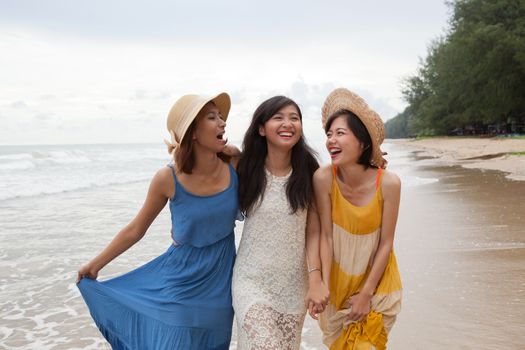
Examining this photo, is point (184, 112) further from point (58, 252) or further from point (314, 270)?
point (58, 252)

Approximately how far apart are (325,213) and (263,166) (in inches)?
20.3

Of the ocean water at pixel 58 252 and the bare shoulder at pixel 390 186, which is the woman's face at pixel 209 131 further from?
the ocean water at pixel 58 252

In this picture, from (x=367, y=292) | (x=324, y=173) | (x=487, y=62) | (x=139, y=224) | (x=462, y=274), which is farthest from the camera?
(x=487, y=62)

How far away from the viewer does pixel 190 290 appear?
311 cm

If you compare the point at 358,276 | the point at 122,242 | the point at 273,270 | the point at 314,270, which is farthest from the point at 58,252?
the point at 358,276

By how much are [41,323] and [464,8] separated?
40.9 metres

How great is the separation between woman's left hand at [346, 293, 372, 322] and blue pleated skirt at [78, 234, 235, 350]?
2.47 ft

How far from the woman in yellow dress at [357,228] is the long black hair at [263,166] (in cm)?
10

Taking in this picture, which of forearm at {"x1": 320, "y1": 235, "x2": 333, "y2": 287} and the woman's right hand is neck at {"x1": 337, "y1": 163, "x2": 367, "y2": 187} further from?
the woman's right hand

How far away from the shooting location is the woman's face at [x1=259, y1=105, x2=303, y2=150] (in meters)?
3.17

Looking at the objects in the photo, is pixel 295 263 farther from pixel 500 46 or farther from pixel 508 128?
pixel 508 128

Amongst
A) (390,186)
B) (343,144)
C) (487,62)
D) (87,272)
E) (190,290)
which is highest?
(487,62)

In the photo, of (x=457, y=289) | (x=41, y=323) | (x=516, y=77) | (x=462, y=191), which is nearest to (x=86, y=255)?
(x=41, y=323)

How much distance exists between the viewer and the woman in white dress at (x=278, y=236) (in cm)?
298
